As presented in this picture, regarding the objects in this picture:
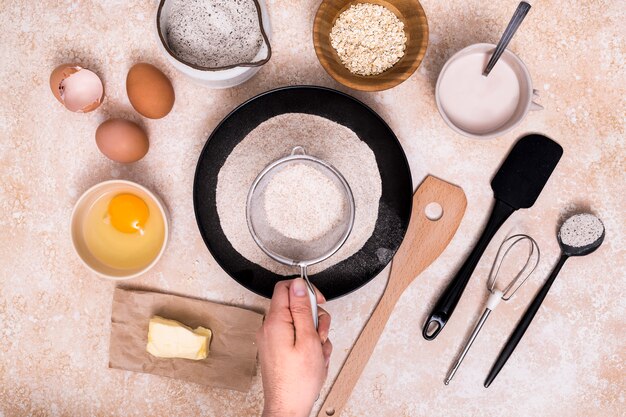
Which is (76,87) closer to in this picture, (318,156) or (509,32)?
(318,156)

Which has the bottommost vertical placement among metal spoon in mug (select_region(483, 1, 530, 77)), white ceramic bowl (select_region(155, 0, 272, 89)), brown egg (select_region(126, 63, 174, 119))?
brown egg (select_region(126, 63, 174, 119))

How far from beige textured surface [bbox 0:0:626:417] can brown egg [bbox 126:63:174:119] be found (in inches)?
2.2

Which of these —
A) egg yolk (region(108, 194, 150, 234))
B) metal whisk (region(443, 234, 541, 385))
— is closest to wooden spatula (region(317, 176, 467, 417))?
metal whisk (region(443, 234, 541, 385))

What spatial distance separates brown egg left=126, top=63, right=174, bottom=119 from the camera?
2.84ft

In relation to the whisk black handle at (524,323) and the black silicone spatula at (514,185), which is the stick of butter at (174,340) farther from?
the whisk black handle at (524,323)

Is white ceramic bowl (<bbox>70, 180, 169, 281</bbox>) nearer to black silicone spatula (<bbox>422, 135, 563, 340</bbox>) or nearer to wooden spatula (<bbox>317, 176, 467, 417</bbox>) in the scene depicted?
wooden spatula (<bbox>317, 176, 467, 417</bbox>)

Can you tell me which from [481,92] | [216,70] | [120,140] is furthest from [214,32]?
[481,92]

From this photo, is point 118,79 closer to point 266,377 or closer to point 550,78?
point 266,377

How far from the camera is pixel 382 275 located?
96 cm

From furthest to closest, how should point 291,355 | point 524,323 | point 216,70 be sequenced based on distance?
point 524,323 < point 216,70 < point 291,355

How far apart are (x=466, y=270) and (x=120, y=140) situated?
698 mm

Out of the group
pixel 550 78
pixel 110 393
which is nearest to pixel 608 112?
pixel 550 78

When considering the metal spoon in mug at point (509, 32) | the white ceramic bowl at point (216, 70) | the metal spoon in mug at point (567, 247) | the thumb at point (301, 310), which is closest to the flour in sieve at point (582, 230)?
the metal spoon in mug at point (567, 247)

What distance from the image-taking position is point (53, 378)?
997 mm
